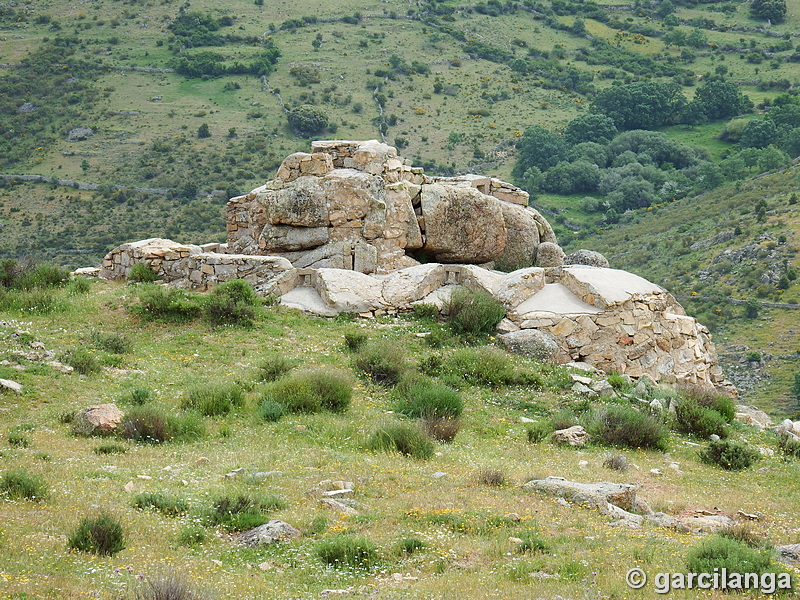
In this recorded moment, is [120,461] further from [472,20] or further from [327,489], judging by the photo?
[472,20]

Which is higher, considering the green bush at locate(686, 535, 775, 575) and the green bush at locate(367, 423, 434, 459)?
the green bush at locate(686, 535, 775, 575)

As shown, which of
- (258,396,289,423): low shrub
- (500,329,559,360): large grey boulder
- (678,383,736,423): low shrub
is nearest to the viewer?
(258,396,289,423): low shrub

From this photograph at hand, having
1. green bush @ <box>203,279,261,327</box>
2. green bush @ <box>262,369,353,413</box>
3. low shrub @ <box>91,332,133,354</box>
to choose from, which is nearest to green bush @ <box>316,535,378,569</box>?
green bush @ <box>262,369,353,413</box>

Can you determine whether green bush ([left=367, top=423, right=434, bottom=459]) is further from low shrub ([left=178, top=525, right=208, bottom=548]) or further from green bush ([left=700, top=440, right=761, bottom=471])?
green bush ([left=700, top=440, right=761, bottom=471])

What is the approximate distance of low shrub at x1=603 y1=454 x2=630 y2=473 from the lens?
12.0m

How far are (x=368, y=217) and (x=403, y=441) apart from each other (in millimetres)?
9954

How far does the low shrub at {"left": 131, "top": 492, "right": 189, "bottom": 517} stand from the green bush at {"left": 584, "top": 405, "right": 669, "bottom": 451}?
22.5 feet

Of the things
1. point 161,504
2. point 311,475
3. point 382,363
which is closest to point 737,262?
point 382,363

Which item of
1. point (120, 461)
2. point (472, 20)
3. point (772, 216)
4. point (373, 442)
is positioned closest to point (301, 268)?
point (373, 442)

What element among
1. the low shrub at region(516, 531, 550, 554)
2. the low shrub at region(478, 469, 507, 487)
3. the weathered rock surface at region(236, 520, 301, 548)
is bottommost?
the low shrub at region(478, 469, 507, 487)

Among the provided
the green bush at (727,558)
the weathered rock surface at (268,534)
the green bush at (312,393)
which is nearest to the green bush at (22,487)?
the weathered rock surface at (268,534)

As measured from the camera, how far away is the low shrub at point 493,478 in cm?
1042

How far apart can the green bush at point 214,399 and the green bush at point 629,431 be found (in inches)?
216

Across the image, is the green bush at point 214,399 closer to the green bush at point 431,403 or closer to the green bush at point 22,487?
the green bush at point 431,403
